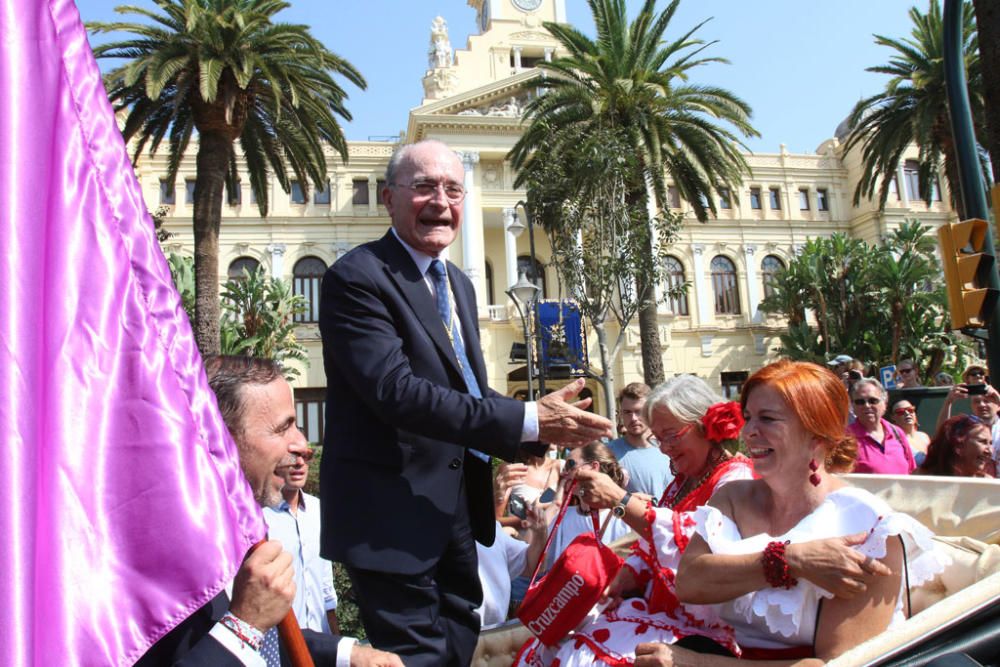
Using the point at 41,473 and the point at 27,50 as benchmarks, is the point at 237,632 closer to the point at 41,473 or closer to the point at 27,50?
the point at 41,473

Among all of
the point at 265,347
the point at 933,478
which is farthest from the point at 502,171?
the point at 933,478

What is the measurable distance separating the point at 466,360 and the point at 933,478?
2.10 meters

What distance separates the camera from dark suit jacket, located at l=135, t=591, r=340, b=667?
159 centimetres

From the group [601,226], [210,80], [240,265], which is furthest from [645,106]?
[240,265]

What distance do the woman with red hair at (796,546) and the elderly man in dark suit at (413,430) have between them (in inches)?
22.8

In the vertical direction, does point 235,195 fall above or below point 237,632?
above

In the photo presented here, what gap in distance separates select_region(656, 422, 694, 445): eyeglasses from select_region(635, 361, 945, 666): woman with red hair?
21.3 inches

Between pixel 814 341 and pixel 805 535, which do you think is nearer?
pixel 805 535

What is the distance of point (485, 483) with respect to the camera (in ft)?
8.77

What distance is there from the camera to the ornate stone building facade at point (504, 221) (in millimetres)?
34625

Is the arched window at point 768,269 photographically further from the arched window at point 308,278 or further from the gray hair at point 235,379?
the gray hair at point 235,379

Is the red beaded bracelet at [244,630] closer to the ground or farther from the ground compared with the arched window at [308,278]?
closer to the ground

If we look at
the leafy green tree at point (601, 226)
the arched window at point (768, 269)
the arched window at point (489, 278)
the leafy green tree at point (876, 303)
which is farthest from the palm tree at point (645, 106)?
the arched window at point (768, 269)

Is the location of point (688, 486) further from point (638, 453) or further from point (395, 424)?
point (638, 453)
